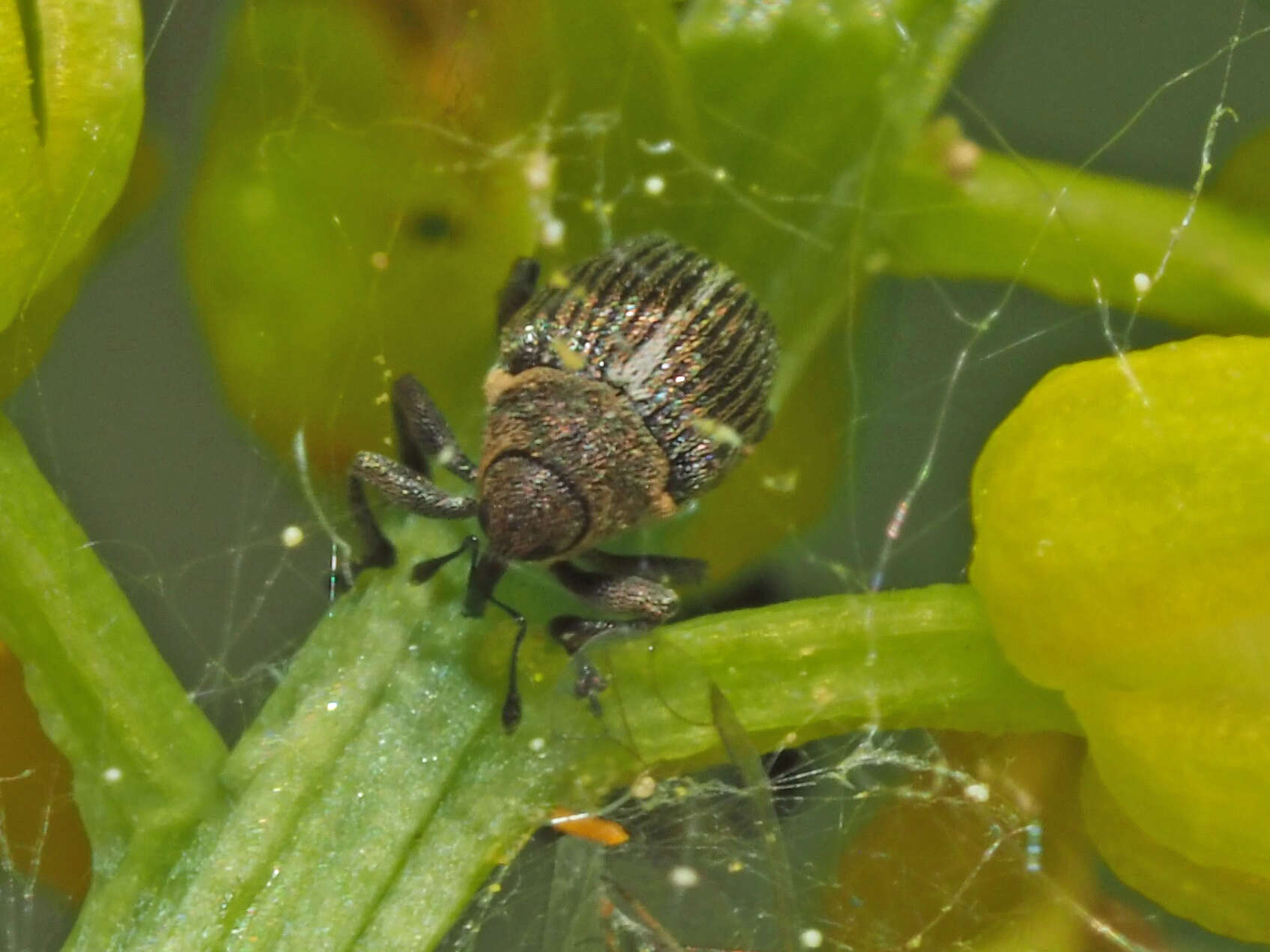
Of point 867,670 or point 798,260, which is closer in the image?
point 867,670

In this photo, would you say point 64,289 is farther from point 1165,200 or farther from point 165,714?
point 1165,200

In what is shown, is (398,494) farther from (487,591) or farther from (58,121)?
(58,121)

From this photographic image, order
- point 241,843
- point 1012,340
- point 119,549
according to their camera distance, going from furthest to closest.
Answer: point 1012,340 → point 119,549 → point 241,843

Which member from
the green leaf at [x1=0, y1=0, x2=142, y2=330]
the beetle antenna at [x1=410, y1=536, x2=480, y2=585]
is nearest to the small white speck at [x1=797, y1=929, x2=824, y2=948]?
the beetle antenna at [x1=410, y1=536, x2=480, y2=585]

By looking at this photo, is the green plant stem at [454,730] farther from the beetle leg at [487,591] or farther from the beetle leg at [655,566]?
the beetle leg at [655,566]

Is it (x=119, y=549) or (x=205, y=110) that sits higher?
(x=205, y=110)

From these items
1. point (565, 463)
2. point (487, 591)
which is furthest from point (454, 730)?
point (565, 463)

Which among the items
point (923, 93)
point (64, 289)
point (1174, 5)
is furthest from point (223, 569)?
point (1174, 5)
